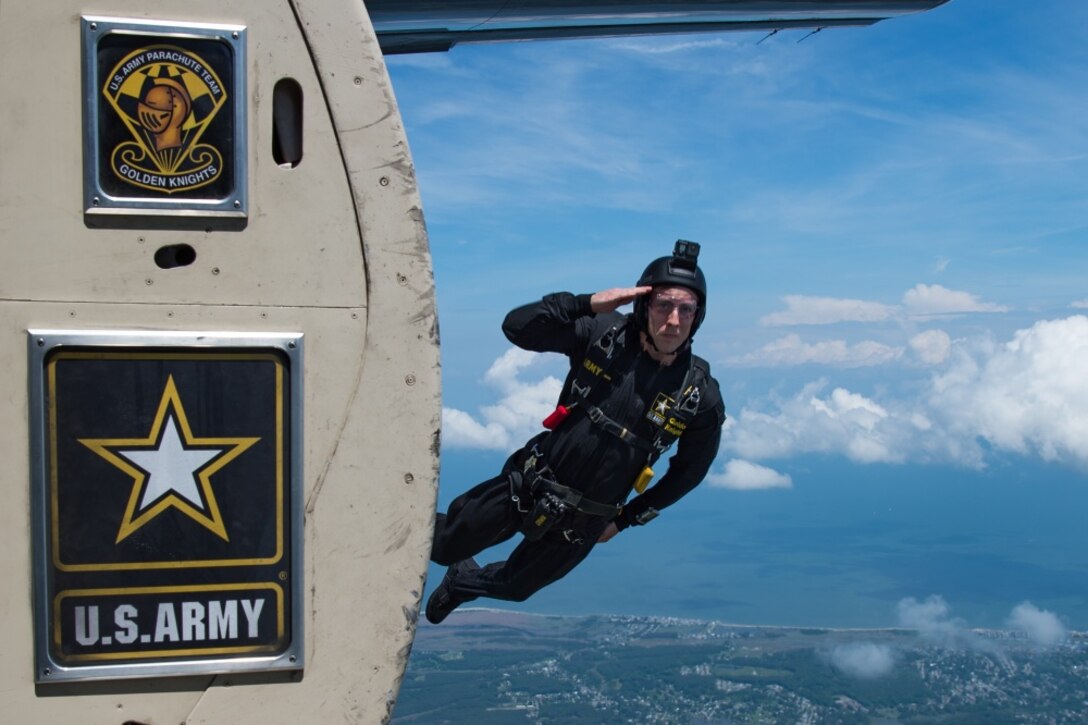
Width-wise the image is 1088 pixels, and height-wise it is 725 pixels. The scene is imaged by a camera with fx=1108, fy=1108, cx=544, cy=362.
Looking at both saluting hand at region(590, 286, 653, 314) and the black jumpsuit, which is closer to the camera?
saluting hand at region(590, 286, 653, 314)

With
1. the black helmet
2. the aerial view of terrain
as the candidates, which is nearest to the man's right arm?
the black helmet

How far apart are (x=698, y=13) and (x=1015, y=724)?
428 ft

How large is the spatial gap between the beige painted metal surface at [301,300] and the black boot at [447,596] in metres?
3.26

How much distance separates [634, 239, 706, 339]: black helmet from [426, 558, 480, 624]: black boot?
181cm

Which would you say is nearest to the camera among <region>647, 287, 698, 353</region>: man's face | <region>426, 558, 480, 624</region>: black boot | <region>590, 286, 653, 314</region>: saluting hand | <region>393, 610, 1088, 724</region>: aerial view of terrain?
<region>590, 286, 653, 314</region>: saluting hand

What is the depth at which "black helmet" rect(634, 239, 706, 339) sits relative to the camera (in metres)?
4.48

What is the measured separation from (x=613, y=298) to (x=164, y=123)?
2.14m

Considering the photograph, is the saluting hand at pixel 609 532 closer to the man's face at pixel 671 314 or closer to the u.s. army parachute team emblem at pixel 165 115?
the man's face at pixel 671 314

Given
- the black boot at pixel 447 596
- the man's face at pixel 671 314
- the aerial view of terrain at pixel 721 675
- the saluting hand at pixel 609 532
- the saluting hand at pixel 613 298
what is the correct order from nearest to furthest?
the saluting hand at pixel 613 298 < the man's face at pixel 671 314 < the saluting hand at pixel 609 532 < the black boot at pixel 447 596 < the aerial view of terrain at pixel 721 675

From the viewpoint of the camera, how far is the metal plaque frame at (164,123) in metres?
2.25

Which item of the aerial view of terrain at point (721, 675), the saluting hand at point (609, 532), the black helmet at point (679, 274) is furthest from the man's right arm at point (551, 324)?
the aerial view of terrain at point (721, 675)

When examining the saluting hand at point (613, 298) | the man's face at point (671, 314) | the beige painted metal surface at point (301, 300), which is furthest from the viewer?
the man's face at point (671, 314)

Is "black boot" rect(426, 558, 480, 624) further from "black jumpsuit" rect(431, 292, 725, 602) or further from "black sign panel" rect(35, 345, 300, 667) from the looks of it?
"black sign panel" rect(35, 345, 300, 667)

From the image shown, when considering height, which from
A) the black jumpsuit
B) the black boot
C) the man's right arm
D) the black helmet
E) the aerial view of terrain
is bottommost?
Answer: the aerial view of terrain
